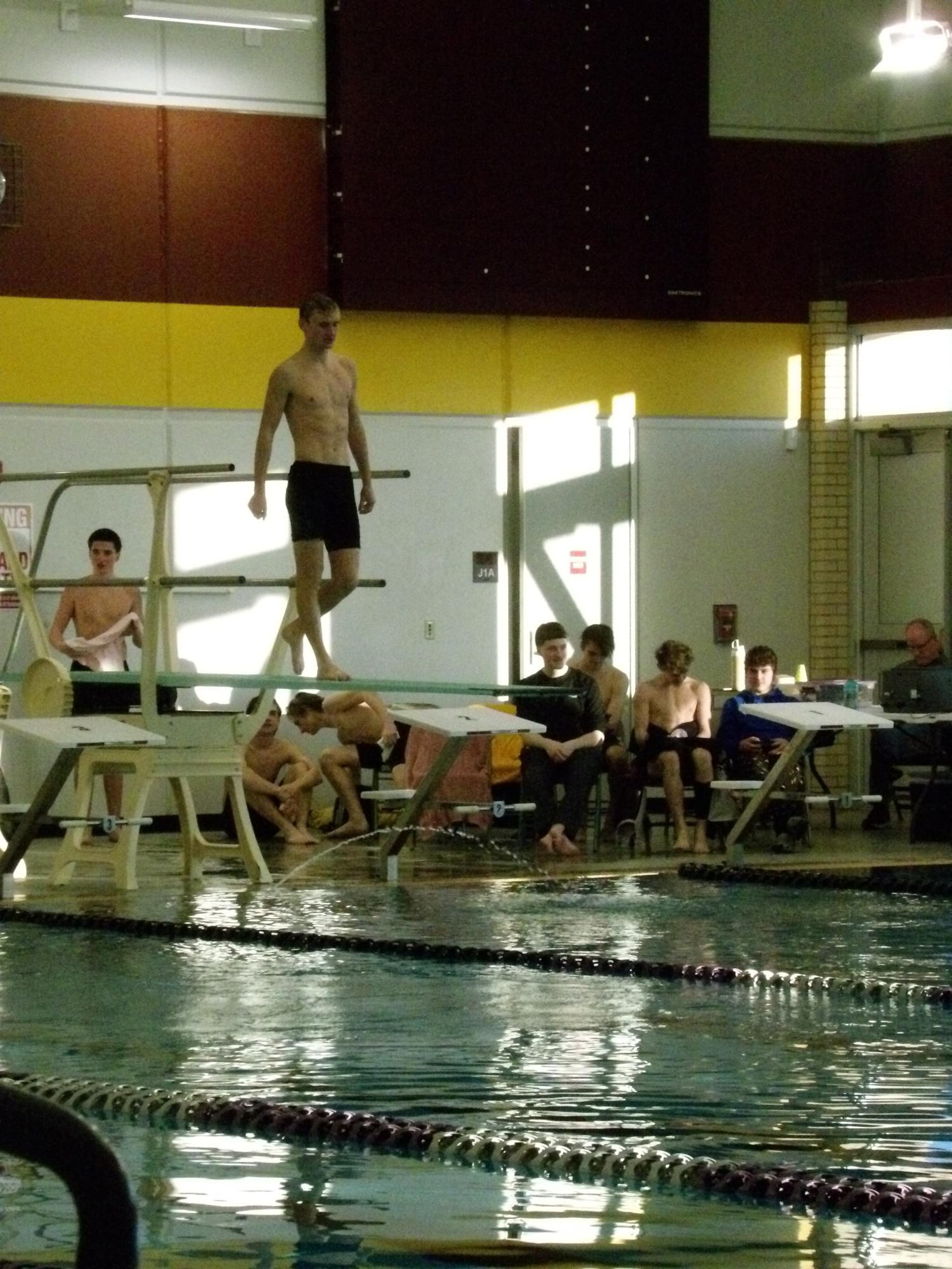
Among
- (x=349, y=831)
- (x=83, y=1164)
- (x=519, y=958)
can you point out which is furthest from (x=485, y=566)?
(x=83, y=1164)

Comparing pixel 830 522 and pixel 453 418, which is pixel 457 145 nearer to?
pixel 453 418

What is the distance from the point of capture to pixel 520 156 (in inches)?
594

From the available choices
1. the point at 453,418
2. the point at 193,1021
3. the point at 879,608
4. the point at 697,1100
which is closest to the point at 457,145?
the point at 453,418

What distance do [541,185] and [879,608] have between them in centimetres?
373

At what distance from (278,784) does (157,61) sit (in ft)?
14.9

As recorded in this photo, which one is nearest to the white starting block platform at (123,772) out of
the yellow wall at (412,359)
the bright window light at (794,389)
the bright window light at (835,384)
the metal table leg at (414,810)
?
the metal table leg at (414,810)

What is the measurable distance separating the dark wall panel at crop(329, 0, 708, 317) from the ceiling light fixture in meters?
2.91

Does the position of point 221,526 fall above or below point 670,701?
above

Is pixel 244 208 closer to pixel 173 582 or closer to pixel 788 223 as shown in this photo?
pixel 788 223

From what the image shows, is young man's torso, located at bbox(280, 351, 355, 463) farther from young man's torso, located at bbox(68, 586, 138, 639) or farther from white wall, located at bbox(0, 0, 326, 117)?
white wall, located at bbox(0, 0, 326, 117)

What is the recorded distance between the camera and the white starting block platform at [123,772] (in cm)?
1021

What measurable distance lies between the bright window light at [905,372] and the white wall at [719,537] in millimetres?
585

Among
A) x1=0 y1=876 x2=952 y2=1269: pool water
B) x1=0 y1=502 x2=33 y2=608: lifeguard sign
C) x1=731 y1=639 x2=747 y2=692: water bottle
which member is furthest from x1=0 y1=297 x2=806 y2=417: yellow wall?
x1=0 y1=876 x2=952 y2=1269: pool water

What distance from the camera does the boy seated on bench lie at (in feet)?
43.2
